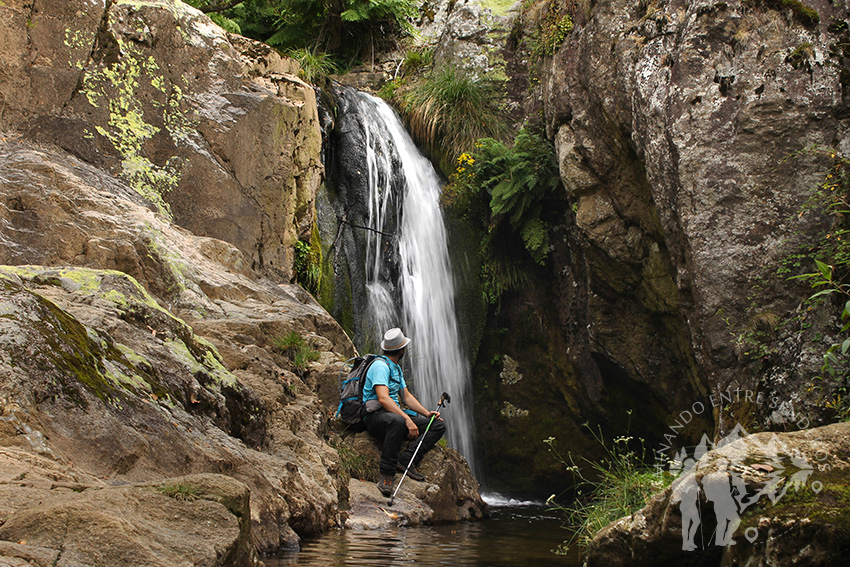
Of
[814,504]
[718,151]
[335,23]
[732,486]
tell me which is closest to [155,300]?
[732,486]

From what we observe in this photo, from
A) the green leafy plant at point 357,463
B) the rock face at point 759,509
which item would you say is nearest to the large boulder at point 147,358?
the green leafy plant at point 357,463

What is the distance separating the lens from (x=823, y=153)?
23.4ft

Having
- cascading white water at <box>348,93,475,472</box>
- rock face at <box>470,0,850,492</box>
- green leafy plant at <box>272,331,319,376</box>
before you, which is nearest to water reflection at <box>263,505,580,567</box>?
green leafy plant at <box>272,331,319,376</box>

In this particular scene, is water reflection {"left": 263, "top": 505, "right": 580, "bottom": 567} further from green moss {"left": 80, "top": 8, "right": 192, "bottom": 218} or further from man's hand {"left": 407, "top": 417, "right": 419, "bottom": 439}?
green moss {"left": 80, "top": 8, "right": 192, "bottom": 218}

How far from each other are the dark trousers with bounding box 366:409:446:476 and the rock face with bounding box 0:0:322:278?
2831 mm

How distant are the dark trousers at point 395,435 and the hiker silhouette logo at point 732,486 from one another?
Answer: 4068mm

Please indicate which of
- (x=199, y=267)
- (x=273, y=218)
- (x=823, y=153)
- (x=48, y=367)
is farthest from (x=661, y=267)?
(x=48, y=367)

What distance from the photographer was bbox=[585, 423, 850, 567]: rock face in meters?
2.34

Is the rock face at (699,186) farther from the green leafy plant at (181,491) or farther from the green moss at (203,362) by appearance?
the green leafy plant at (181,491)

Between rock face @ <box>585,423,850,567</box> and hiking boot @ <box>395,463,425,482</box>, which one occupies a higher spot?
rock face @ <box>585,423,850,567</box>

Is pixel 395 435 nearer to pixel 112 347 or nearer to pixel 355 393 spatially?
pixel 355 393

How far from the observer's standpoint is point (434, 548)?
15.3 ft

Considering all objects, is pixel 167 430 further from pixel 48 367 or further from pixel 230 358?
pixel 230 358

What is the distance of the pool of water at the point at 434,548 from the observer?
3.86 metres
